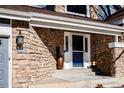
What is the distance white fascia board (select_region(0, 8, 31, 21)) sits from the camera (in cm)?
794

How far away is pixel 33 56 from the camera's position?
9.42 metres

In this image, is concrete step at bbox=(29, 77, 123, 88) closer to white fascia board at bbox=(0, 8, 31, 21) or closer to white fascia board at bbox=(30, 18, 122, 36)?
white fascia board at bbox=(30, 18, 122, 36)

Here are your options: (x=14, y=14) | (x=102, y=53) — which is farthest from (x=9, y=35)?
(x=102, y=53)

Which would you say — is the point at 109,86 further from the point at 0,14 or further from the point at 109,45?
the point at 0,14

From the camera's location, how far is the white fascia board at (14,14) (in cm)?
794

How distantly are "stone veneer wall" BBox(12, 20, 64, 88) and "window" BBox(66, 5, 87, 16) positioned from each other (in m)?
2.92

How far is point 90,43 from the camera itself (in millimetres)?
14133

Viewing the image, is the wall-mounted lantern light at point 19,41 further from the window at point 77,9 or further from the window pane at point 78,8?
the window pane at point 78,8

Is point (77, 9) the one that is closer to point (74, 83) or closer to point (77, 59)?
point (77, 59)

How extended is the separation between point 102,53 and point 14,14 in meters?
6.63

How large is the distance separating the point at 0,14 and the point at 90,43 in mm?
7262

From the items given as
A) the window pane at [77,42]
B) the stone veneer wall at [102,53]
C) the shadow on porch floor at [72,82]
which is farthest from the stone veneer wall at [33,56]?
the stone veneer wall at [102,53]

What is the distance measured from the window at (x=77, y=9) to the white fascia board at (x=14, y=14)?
6.65m

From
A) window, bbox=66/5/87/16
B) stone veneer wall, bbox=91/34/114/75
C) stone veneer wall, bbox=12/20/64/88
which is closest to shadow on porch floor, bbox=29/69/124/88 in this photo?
stone veneer wall, bbox=12/20/64/88
